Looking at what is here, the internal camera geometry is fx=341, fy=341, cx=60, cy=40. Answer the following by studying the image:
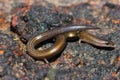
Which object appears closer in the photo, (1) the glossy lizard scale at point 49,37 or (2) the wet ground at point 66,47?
(2) the wet ground at point 66,47

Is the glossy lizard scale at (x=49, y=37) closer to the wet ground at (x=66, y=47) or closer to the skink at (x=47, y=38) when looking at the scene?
the skink at (x=47, y=38)

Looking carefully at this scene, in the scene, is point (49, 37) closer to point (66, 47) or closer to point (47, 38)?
point (47, 38)

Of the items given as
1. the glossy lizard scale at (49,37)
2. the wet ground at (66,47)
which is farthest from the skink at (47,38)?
the wet ground at (66,47)

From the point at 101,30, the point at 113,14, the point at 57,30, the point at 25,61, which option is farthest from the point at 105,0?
the point at 25,61

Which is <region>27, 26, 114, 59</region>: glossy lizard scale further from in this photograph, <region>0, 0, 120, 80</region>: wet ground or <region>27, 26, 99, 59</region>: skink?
<region>0, 0, 120, 80</region>: wet ground

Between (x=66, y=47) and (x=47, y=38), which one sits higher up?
(x=47, y=38)

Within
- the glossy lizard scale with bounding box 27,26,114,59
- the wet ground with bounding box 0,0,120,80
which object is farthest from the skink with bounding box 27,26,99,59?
the wet ground with bounding box 0,0,120,80

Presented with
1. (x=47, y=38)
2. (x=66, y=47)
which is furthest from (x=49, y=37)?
(x=66, y=47)

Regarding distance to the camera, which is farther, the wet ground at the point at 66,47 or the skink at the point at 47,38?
the skink at the point at 47,38
